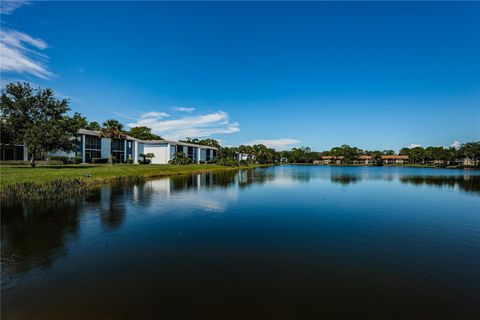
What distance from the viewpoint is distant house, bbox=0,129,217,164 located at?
48.1 m

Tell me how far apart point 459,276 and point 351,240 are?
4.18 m

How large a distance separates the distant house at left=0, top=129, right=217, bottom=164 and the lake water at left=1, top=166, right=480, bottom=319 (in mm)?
38233

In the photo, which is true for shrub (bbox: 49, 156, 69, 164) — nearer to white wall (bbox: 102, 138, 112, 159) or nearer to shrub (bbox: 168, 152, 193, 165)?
white wall (bbox: 102, 138, 112, 159)

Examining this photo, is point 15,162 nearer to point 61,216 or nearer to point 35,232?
point 61,216

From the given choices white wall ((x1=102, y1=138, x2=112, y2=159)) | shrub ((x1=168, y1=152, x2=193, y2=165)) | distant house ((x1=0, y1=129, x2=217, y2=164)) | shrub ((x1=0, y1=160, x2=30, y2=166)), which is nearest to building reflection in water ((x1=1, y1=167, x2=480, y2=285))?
shrub ((x1=0, y1=160, x2=30, y2=166))

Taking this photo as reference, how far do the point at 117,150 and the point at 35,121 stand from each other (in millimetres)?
30056

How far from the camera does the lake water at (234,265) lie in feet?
22.5

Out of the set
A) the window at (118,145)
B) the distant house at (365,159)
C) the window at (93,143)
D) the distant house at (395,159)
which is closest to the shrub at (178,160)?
the window at (118,145)

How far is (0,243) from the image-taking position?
11.4 metres

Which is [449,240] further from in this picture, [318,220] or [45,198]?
[45,198]

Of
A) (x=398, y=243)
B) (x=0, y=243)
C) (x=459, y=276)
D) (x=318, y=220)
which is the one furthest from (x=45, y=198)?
(x=459, y=276)

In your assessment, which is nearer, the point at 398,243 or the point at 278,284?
the point at 278,284

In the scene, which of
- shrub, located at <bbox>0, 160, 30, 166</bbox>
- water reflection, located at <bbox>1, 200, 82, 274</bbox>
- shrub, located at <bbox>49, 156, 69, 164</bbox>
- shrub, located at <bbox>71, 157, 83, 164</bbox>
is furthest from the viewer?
shrub, located at <bbox>71, 157, 83, 164</bbox>

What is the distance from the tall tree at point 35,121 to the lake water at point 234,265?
20942mm
